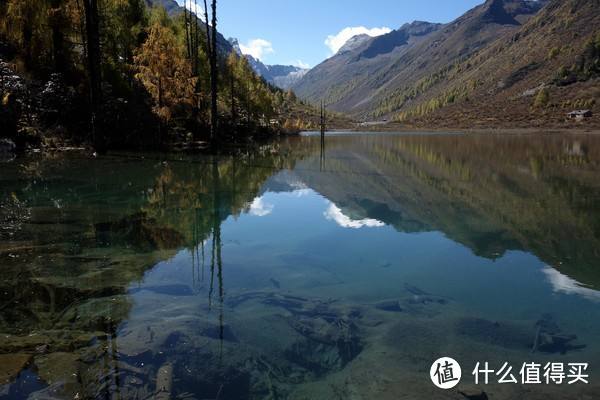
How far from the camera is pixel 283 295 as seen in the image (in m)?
8.48

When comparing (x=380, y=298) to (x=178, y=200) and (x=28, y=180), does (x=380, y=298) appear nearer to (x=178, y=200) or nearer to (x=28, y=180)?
(x=178, y=200)

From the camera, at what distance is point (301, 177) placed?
90.1ft

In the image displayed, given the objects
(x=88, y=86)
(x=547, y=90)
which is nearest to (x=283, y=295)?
(x=88, y=86)

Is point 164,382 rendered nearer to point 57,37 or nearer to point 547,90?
point 57,37

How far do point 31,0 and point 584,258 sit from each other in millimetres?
44049

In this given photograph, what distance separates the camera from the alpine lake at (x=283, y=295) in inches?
216

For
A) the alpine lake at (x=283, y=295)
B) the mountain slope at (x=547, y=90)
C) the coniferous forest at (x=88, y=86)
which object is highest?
the mountain slope at (x=547, y=90)

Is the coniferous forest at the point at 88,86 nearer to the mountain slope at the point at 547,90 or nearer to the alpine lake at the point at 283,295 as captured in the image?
the alpine lake at the point at 283,295

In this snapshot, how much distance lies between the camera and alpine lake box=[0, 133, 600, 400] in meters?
5.49

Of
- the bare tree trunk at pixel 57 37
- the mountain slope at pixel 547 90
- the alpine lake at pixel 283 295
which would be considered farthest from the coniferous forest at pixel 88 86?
the mountain slope at pixel 547 90

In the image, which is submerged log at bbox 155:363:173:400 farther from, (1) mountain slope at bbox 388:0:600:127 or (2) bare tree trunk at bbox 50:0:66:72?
(1) mountain slope at bbox 388:0:600:127

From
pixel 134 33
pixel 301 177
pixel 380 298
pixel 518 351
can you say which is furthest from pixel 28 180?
pixel 134 33

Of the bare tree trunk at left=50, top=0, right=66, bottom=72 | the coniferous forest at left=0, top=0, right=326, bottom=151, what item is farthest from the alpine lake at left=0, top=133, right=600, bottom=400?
the bare tree trunk at left=50, top=0, right=66, bottom=72

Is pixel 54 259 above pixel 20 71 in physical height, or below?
below
